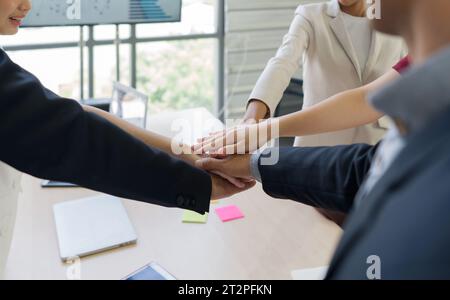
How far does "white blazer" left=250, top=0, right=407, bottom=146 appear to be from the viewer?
6.09ft

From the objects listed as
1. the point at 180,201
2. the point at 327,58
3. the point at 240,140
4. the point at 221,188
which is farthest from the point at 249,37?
the point at 180,201

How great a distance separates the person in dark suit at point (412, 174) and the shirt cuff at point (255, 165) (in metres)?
0.69

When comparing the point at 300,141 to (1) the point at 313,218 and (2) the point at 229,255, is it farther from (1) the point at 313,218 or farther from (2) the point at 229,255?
(2) the point at 229,255

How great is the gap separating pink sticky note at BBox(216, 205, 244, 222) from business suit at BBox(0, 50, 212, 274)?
0.38 metres

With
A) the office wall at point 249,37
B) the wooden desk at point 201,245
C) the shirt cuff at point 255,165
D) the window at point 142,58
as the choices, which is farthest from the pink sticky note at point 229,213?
the office wall at point 249,37

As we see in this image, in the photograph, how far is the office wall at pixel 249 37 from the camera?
3.49 metres

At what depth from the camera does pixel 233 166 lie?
4.64ft

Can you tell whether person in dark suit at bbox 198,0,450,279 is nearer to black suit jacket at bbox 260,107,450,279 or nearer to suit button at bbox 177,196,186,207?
black suit jacket at bbox 260,107,450,279

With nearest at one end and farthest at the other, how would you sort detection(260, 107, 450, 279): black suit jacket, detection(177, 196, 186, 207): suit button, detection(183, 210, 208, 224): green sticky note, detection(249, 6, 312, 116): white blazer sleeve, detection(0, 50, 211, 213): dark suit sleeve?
detection(260, 107, 450, 279): black suit jacket
detection(0, 50, 211, 213): dark suit sleeve
detection(177, 196, 186, 207): suit button
detection(183, 210, 208, 224): green sticky note
detection(249, 6, 312, 116): white blazer sleeve

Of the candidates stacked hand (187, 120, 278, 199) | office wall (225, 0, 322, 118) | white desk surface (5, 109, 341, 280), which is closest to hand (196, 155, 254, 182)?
stacked hand (187, 120, 278, 199)

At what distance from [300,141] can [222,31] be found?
2.03 m

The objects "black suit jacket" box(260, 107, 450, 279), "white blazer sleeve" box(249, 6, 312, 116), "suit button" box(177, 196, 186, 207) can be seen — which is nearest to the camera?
"black suit jacket" box(260, 107, 450, 279)

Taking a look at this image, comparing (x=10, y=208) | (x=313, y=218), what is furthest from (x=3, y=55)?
(x=313, y=218)
